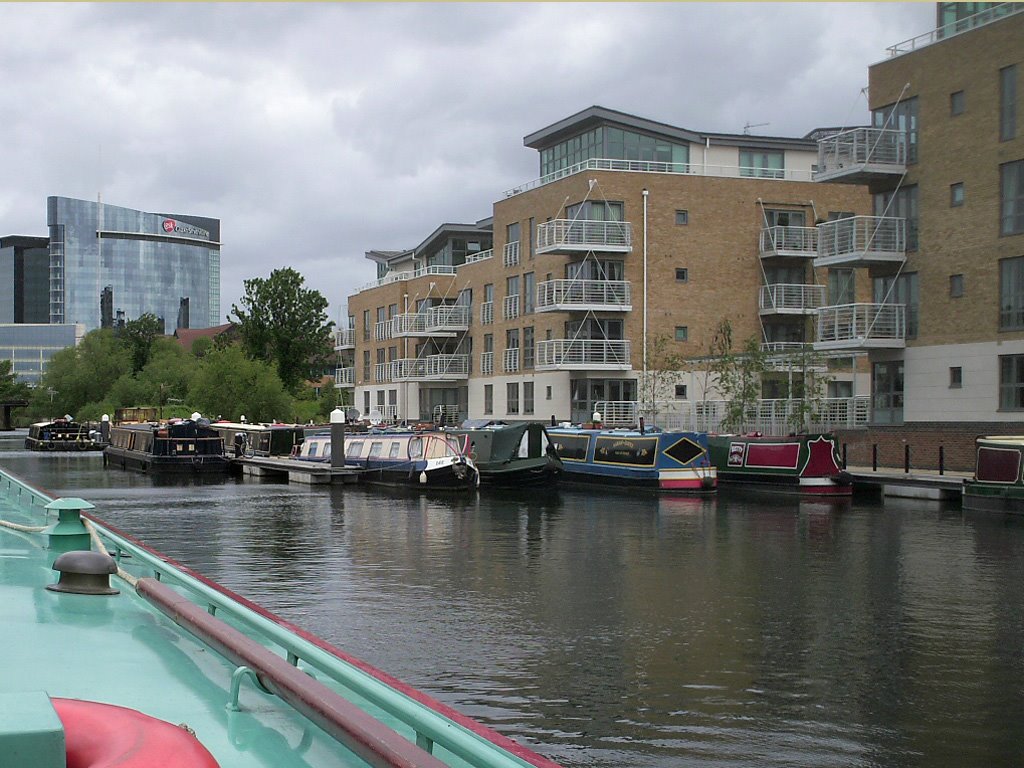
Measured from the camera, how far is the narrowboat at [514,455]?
3691 cm

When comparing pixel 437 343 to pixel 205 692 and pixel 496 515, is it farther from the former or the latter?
pixel 205 692

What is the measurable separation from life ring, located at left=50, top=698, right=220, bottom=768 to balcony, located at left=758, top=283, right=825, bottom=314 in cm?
4815

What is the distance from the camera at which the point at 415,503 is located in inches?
1256

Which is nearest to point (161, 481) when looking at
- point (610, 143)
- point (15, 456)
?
point (610, 143)

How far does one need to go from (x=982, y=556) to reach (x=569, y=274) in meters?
31.2

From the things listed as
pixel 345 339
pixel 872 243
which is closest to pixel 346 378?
pixel 345 339

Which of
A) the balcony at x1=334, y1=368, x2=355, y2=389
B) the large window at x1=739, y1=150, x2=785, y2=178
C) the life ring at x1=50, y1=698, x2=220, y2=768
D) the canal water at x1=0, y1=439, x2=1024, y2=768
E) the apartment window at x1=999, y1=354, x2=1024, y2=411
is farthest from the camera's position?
the balcony at x1=334, y1=368, x2=355, y2=389

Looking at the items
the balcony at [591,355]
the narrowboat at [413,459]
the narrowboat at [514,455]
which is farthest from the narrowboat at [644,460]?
the balcony at [591,355]

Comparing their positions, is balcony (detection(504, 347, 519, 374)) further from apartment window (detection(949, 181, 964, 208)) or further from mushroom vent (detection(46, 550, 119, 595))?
mushroom vent (detection(46, 550, 119, 595))

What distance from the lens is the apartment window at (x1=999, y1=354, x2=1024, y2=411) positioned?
31.2 m

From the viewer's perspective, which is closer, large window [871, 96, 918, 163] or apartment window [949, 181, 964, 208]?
apartment window [949, 181, 964, 208]

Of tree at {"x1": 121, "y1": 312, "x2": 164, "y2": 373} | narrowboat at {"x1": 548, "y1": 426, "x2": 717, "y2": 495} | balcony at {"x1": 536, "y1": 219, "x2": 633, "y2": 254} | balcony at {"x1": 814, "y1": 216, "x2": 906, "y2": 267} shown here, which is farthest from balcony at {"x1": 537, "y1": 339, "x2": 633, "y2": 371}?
tree at {"x1": 121, "y1": 312, "x2": 164, "y2": 373}

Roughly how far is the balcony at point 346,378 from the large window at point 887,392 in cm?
4592

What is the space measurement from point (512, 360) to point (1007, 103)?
26885 millimetres
